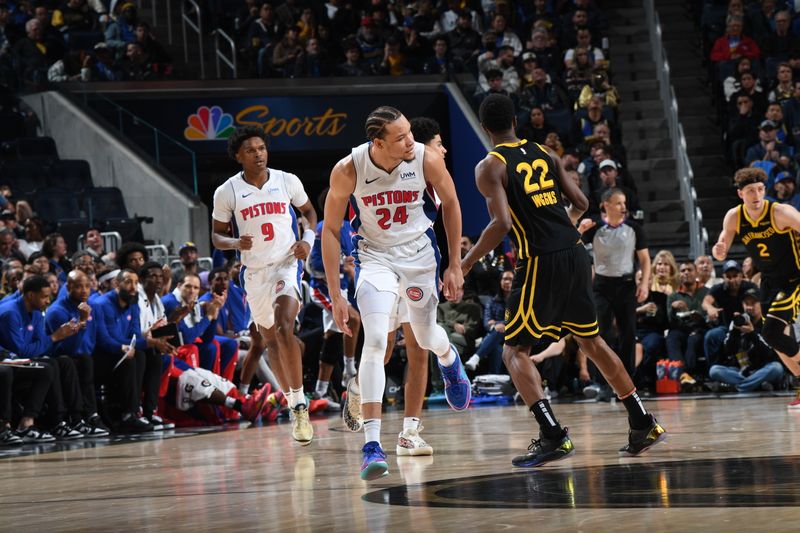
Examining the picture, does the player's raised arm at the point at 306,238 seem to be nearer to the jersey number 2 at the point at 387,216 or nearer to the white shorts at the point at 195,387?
the jersey number 2 at the point at 387,216

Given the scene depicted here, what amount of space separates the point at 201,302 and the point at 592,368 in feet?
13.1

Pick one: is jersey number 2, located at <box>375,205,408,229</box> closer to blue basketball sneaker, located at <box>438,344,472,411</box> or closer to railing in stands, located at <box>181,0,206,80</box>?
blue basketball sneaker, located at <box>438,344,472,411</box>

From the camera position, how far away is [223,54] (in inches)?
848

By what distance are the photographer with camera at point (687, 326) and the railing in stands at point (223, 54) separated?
1044 centimetres

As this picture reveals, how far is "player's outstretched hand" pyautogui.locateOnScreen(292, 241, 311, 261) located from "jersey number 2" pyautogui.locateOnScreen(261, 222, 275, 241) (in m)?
0.25

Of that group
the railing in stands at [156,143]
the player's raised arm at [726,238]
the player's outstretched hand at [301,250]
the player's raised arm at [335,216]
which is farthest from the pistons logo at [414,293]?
the railing in stands at [156,143]

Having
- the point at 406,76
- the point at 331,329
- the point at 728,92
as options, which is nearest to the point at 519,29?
the point at 406,76

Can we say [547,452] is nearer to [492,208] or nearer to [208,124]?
[492,208]

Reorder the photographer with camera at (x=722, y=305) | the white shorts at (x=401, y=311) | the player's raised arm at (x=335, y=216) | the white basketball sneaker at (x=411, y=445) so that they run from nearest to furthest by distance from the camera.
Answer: the player's raised arm at (x=335, y=216) → the white shorts at (x=401, y=311) → the white basketball sneaker at (x=411, y=445) → the photographer with camera at (x=722, y=305)

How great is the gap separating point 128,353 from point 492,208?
17.0ft

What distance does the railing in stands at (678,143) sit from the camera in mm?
16281

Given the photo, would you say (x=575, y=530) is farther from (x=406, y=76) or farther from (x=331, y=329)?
(x=406, y=76)

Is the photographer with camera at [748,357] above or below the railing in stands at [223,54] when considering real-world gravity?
below

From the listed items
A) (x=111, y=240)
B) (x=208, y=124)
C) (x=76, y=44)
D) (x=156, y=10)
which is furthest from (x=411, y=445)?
(x=156, y=10)
